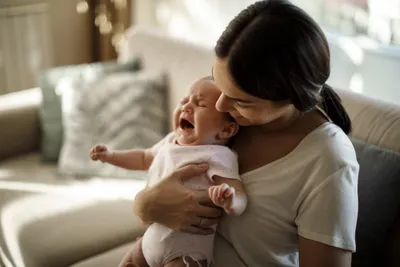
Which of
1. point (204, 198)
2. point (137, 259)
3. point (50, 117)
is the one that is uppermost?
point (204, 198)

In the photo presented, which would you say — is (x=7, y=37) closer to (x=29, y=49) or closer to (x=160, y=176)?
(x=29, y=49)

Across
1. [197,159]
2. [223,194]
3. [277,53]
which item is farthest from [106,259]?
[277,53]

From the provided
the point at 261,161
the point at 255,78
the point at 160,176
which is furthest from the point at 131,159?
the point at 255,78

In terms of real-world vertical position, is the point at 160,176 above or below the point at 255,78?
below

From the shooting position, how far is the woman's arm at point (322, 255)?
1.12 meters

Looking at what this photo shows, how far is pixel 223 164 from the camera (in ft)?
4.05

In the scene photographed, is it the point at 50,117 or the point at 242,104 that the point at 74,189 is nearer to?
the point at 50,117

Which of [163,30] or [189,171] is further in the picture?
[163,30]

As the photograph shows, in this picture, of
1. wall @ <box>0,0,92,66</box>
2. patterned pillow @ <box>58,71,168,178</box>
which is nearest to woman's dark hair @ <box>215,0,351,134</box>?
patterned pillow @ <box>58,71,168,178</box>

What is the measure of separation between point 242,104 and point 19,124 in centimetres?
144

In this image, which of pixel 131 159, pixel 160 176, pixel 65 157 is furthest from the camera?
pixel 65 157

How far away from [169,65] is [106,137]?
0.43 metres

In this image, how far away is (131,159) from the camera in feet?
4.96

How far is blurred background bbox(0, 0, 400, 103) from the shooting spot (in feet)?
6.48
